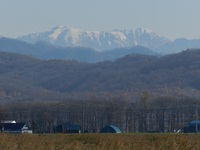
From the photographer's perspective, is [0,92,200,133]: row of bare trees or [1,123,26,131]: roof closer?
[1,123,26,131]: roof

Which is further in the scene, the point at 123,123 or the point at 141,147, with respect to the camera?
the point at 123,123

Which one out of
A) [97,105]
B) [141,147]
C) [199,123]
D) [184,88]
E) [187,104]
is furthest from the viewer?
[184,88]

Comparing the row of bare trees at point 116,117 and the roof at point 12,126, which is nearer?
the roof at point 12,126

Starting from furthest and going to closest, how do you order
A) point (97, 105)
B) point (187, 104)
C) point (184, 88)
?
point (184, 88)
point (97, 105)
point (187, 104)

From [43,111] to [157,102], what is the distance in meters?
19.1

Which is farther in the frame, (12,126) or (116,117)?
(116,117)

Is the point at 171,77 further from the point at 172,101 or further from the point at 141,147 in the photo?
the point at 141,147

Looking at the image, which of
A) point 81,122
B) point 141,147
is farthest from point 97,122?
point 141,147

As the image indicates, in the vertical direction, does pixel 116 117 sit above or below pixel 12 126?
above

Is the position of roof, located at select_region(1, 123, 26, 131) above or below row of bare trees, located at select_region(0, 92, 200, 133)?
below

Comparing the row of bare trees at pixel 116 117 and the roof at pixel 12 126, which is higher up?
the row of bare trees at pixel 116 117

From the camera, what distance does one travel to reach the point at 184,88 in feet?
540

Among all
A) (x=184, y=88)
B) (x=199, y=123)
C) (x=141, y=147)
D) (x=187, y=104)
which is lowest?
(x=141, y=147)

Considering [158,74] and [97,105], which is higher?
[158,74]
